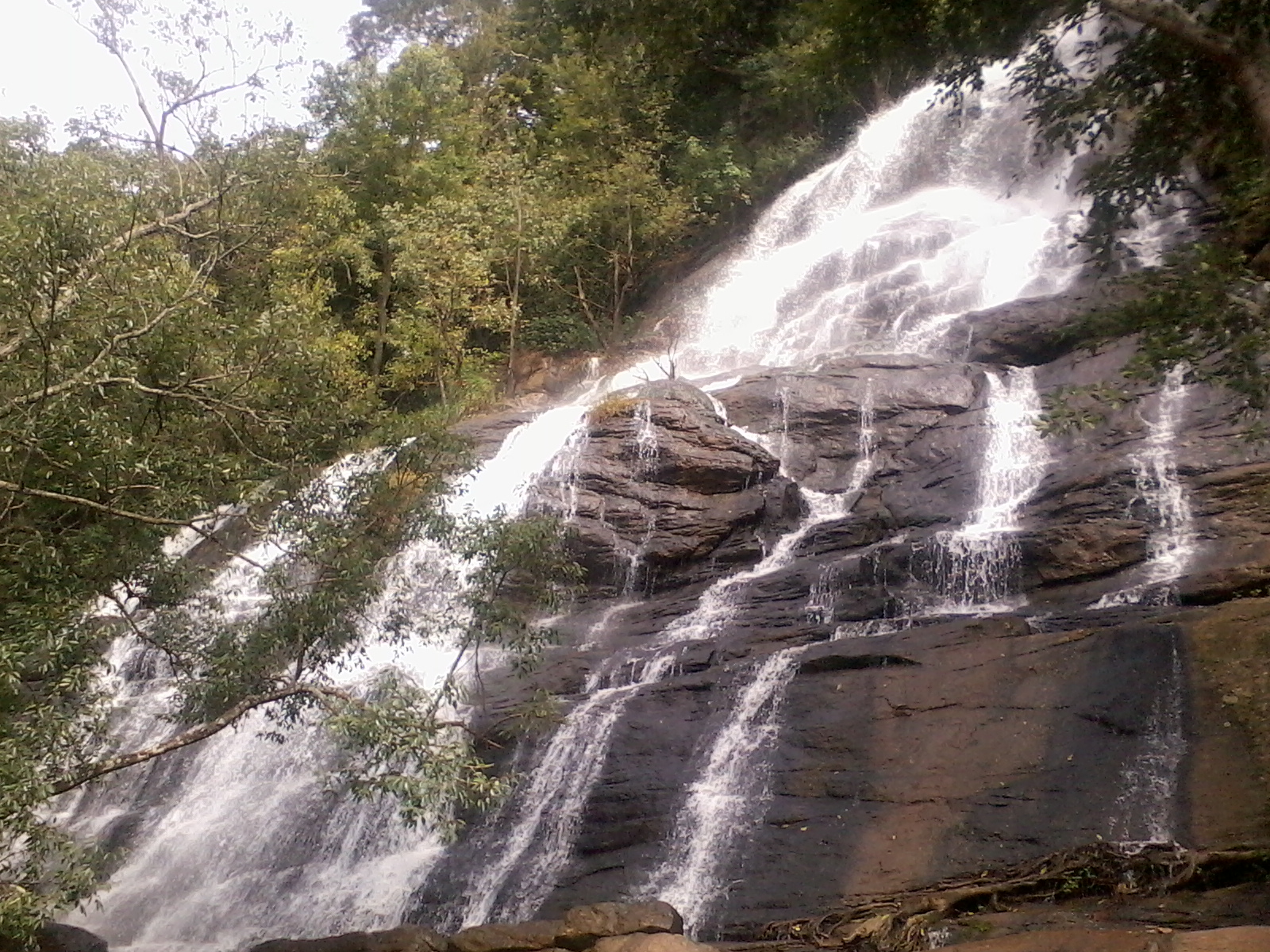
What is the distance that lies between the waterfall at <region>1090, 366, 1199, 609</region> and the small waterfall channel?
0.27 m

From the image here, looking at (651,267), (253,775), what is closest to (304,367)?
(253,775)

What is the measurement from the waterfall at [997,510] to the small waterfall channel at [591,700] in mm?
32

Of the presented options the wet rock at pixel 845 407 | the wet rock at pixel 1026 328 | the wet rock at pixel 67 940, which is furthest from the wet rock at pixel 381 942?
the wet rock at pixel 1026 328

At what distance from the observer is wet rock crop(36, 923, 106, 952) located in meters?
10.5

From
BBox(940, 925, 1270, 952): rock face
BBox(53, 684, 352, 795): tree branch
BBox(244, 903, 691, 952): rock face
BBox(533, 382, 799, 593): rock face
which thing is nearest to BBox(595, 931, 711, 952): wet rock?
BBox(244, 903, 691, 952): rock face

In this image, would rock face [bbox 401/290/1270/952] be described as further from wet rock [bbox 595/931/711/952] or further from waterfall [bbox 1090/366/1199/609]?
wet rock [bbox 595/931/711/952]

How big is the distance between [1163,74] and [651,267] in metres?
21.3

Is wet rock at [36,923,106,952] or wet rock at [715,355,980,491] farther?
wet rock at [715,355,980,491]

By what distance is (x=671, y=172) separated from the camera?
2953cm

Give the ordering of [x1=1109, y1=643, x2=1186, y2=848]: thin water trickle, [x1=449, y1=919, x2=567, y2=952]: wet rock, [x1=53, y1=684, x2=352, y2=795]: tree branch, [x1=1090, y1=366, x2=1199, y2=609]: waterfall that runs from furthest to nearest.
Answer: [x1=1090, y1=366, x2=1199, y2=609]: waterfall
[x1=449, y1=919, x2=567, y2=952]: wet rock
[x1=1109, y1=643, x2=1186, y2=848]: thin water trickle
[x1=53, y1=684, x2=352, y2=795]: tree branch

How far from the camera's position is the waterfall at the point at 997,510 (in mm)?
13008

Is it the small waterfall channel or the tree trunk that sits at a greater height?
the tree trunk

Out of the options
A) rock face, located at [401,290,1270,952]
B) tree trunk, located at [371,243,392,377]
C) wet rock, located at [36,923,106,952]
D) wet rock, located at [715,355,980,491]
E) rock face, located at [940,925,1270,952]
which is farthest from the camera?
tree trunk, located at [371,243,392,377]

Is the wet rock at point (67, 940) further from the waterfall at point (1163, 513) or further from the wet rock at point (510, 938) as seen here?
the waterfall at point (1163, 513)
